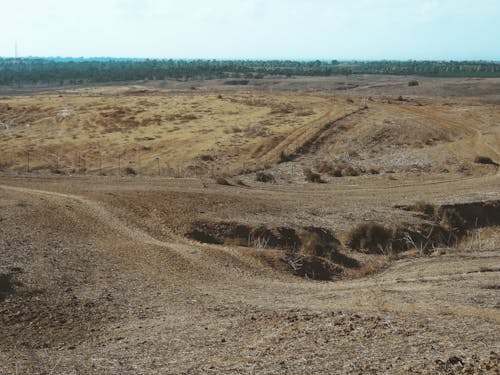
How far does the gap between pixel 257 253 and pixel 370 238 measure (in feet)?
17.2

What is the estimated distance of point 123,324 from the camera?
14.0 m

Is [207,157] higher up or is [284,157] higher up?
[284,157]

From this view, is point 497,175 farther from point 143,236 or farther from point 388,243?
point 143,236

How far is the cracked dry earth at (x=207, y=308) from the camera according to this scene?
1168 centimetres

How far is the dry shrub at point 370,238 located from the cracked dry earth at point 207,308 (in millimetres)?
2272

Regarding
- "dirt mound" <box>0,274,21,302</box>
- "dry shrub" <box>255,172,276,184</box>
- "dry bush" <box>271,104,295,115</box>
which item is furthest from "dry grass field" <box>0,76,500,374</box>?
"dry bush" <box>271,104,295,115</box>

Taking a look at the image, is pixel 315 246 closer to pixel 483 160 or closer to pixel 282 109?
pixel 483 160

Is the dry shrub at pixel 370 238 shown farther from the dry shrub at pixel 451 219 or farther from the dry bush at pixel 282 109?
the dry bush at pixel 282 109

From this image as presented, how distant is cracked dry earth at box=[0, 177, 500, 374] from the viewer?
38.3 feet

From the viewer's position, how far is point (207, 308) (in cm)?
1486

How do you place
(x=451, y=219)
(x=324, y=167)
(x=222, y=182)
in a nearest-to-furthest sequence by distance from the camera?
(x=451, y=219)
(x=222, y=182)
(x=324, y=167)

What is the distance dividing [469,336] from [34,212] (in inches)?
608

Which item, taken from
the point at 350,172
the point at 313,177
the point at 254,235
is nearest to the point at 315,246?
the point at 254,235

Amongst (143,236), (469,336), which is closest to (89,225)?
(143,236)
